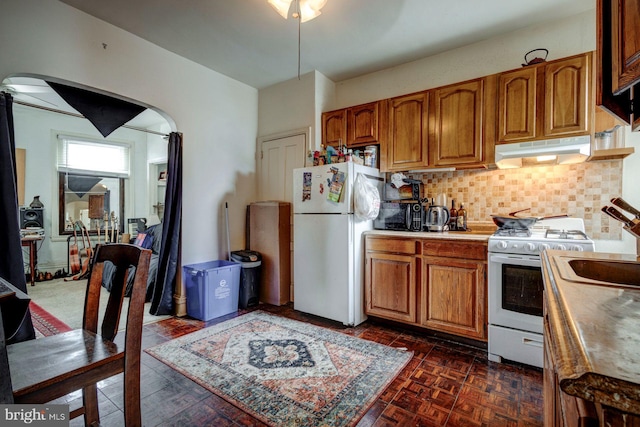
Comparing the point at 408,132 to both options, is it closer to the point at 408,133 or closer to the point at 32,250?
the point at 408,133

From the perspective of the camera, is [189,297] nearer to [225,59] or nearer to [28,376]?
[28,376]

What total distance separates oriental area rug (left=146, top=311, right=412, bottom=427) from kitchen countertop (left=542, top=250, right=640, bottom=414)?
1336 millimetres

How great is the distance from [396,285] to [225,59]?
3.00 metres

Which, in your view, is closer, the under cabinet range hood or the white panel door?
the under cabinet range hood

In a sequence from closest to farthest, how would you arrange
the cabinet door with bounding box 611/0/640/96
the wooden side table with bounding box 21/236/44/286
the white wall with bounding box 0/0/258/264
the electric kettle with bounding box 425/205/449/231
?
the cabinet door with bounding box 611/0/640/96, the white wall with bounding box 0/0/258/264, the electric kettle with bounding box 425/205/449/231, the wooden side table with bounding box 21/236/44/286

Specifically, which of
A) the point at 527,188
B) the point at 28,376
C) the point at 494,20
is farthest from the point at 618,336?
the point at 494,20

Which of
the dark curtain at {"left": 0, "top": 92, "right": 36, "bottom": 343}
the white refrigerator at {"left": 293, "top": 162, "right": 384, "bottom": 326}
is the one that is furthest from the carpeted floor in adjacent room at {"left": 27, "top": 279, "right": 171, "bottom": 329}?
the white refrigerator at {"left": 293, "top": 162, "right": 384, "bottom": 326}

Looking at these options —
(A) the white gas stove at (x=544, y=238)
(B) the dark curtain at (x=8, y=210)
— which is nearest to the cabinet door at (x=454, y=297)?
(A) the white gas stove at (x=544, y=238)

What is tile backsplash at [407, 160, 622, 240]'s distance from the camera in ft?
8.01

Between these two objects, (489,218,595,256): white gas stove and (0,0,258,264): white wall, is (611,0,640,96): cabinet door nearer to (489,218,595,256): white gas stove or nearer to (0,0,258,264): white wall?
(489,218,595,256): white gas stove

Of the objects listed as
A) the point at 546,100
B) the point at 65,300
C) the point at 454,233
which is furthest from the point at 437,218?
the point at 65,300

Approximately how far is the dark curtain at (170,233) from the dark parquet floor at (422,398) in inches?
36.9

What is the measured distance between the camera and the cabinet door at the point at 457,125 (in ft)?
8.82

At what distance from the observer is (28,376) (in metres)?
1.01
